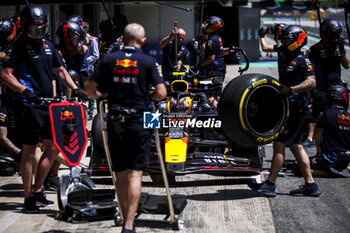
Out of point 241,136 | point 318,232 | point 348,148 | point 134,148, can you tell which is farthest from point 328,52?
point 134,148

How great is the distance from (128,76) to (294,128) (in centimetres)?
264

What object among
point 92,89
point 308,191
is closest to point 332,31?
point 308,191

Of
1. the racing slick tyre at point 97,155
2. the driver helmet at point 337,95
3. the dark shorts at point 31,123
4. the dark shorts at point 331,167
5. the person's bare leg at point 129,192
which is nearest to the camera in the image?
the person's bare leg at point 129,192

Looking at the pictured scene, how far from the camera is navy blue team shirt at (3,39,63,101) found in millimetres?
6277

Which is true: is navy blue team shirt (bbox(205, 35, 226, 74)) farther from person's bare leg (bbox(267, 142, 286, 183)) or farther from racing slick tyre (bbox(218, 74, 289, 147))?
person's bare leg (bbox(267, 142, 286, 183))

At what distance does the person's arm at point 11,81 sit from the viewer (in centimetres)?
614

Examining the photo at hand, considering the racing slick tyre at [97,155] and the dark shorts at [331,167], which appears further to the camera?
the dark shorts at [331,167]

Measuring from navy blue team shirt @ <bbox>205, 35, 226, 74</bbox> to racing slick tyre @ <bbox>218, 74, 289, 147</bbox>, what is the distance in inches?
159

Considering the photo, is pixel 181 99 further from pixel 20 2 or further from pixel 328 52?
pixel 20 2

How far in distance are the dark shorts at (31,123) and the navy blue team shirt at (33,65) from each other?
0.23 m

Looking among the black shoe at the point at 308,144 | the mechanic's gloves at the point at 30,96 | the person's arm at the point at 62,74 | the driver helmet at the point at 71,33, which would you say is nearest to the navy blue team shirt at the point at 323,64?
the black shoe at the point at 308,144

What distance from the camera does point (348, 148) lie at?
8.17 metres

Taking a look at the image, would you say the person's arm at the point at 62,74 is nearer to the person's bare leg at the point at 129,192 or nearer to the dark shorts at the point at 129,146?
the dark shorts at the point at 129,146

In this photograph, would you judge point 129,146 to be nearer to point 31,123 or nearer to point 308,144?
point 31,123
